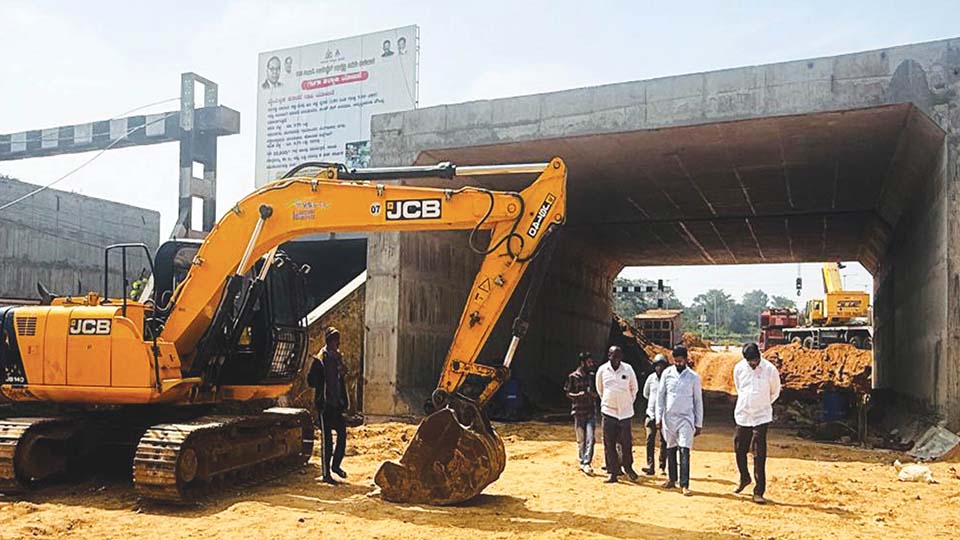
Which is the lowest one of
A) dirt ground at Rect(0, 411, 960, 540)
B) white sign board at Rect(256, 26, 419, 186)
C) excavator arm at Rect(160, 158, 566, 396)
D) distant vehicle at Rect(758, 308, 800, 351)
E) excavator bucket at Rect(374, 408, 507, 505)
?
dirt ground at Rect(0, 411, 960, 540)

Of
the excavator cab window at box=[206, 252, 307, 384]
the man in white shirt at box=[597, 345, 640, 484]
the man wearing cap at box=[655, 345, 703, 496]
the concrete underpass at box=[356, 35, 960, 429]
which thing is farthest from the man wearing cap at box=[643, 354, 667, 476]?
the concrete underpass at box=[356, 35, 960, 429]

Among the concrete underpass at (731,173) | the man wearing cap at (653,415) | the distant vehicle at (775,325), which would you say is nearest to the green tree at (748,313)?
the distant vehicle at (775,325)

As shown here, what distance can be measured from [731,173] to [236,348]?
12020mm

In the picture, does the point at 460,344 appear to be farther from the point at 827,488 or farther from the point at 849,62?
the point at 849,62

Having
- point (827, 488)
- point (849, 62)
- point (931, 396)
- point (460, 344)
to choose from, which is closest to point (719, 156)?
point (849, 62)

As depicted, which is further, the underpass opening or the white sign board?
the white sign board

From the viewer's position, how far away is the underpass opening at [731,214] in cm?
1476

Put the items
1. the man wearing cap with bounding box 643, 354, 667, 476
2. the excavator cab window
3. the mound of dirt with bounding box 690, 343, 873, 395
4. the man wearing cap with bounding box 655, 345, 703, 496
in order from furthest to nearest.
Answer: the mound of dirt with bounding box 690, 343, 873, 395
the man wearing cap with bounding box 643, 354, 667, 476
the excavator cab window
the man wearing cap with bounding box 655, 345, 703, 496

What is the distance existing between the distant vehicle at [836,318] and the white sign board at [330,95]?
1966 cm

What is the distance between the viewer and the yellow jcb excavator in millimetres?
8781

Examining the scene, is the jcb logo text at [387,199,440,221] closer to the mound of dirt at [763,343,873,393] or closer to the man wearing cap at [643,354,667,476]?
the man wearing cap at [643,354,667,476]

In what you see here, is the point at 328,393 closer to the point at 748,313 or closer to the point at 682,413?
the point at 682,413

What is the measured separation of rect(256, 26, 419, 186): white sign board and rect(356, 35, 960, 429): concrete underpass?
360 inches

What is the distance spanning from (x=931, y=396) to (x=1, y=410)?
43.8ft
